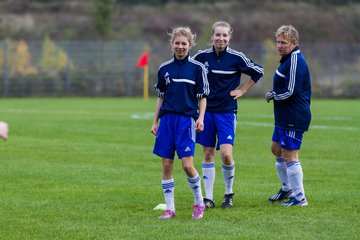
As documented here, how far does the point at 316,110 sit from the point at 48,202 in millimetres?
Answer: 20104

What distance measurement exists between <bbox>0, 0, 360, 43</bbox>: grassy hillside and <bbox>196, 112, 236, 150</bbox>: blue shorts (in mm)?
52828

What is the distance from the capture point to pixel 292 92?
9805mm

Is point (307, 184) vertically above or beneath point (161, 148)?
beneath

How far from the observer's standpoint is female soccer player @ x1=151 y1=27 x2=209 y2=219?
9094 mm

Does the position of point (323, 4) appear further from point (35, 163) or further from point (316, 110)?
point (35, 163)

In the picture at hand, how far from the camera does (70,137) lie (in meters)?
18.9

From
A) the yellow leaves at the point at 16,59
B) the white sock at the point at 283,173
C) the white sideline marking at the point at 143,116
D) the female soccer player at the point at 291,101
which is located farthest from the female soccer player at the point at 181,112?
the yellow leaves at the point at 16,59

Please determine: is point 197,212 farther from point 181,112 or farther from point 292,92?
point 292,92

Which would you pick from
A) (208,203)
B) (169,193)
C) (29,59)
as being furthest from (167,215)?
(29,59)

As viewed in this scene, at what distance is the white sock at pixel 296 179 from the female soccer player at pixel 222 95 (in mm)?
695

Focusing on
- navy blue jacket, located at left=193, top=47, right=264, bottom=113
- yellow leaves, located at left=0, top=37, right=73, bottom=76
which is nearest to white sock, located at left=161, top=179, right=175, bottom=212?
navy blue jacket, located at left=193, top=47, right=264, bottom=113

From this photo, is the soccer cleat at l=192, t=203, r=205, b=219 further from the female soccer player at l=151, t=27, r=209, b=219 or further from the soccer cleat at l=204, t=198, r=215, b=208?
the soccer cleat at l=204, t=198, r=215, b=208

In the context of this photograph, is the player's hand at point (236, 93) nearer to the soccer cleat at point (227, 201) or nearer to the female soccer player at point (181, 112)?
the female soccer player at point (181, 112)

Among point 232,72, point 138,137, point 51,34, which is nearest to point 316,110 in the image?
point 138,137
